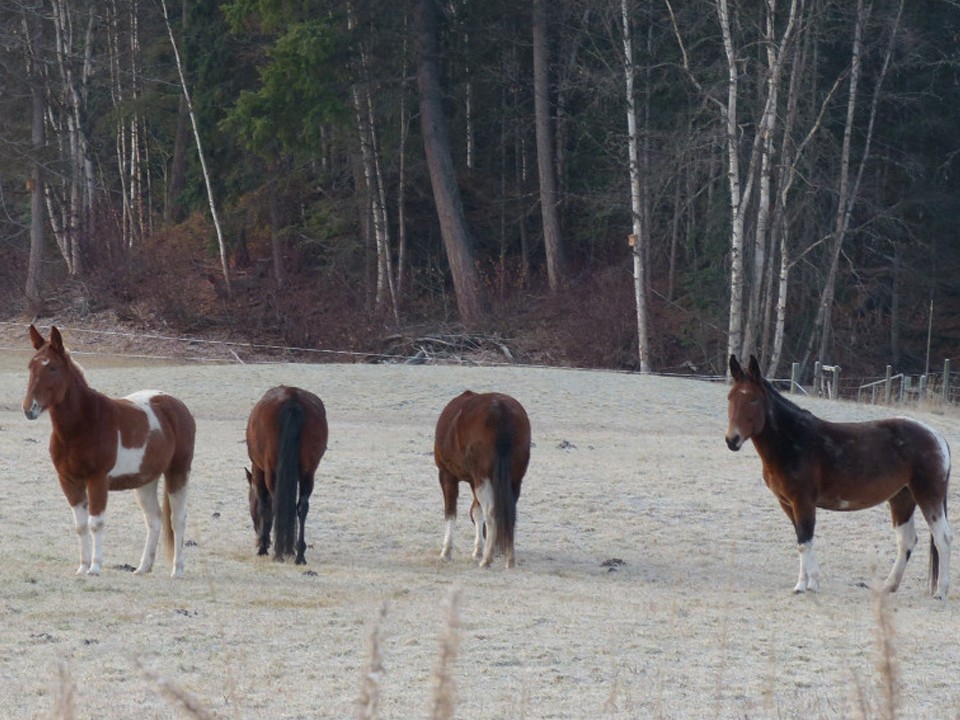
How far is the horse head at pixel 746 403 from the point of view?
1088 centimetres

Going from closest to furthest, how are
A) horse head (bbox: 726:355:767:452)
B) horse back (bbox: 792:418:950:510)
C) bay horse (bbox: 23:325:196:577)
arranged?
bay horse (bbox: 23:325:196:577) → horse head (bbox: 726:355:767:452) → horse back (bbox: 792:418:950:510)

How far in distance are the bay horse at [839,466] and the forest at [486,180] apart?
23.0m

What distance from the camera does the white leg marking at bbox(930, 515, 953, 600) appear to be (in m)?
11.4

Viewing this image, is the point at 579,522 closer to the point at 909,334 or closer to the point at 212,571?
the point at 212,571

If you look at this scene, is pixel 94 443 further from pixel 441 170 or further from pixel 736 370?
pixel 441 170

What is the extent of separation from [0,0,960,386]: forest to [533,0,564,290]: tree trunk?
121 mm

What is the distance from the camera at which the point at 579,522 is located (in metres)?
14.7

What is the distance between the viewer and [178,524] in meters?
10.6

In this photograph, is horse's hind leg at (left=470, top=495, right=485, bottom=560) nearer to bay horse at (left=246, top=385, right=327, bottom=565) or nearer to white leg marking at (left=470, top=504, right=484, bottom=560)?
white leg marking at (left=470, top=504, right=484, bottom=560)

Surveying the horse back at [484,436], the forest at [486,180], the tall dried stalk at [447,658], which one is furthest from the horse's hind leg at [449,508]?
the forest at [486,180]

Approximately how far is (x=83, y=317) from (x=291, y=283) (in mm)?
7094

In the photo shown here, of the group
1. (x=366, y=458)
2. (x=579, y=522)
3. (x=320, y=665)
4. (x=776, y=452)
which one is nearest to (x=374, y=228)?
(x=366, y=458)

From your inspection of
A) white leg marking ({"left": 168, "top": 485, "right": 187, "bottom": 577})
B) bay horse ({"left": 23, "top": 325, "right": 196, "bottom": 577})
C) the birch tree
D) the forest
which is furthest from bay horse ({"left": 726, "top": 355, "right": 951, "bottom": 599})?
the birch tree

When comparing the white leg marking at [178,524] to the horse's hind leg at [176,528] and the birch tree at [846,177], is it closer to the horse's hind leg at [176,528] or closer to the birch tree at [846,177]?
the horse's hind leg at [176,528]
